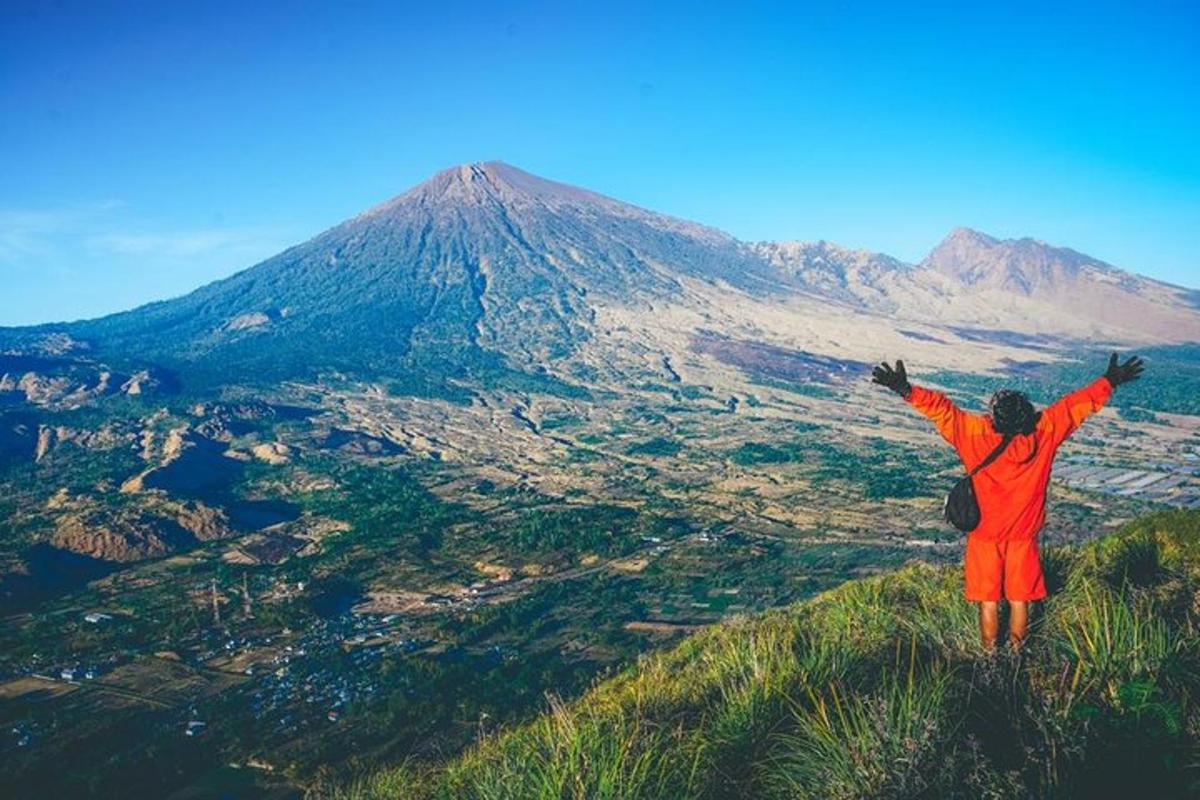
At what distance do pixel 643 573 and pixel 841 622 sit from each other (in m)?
25.4

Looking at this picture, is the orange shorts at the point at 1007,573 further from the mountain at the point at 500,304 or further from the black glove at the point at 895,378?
the mountain at the point at 500,304

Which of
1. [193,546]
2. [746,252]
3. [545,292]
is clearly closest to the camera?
[193,546]

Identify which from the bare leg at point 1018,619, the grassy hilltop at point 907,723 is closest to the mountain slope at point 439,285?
the grassy hilltop at point 907,723

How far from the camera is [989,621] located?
13.4 ft

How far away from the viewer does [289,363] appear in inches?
3007

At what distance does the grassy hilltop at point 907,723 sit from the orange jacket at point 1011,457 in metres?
0.57

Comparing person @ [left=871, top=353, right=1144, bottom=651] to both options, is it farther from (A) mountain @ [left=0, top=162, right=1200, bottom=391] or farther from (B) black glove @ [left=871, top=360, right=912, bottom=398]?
(A) mountain @ [left=0, top=162, right=1200, bottom=391]

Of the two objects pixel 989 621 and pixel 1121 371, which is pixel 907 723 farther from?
pixel 1121 371

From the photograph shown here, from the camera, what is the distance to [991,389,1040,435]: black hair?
404 centimetres

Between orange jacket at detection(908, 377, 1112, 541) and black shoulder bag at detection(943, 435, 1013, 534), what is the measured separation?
31 mm

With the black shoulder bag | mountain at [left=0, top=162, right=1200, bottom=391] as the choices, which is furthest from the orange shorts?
mountain at [left=0, top=162, right=1200, bottom=391]

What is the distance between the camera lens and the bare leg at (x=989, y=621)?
13.3 ft

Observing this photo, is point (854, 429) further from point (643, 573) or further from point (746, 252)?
point (746, 252)

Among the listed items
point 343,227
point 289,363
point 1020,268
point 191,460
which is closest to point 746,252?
point 1020,268
